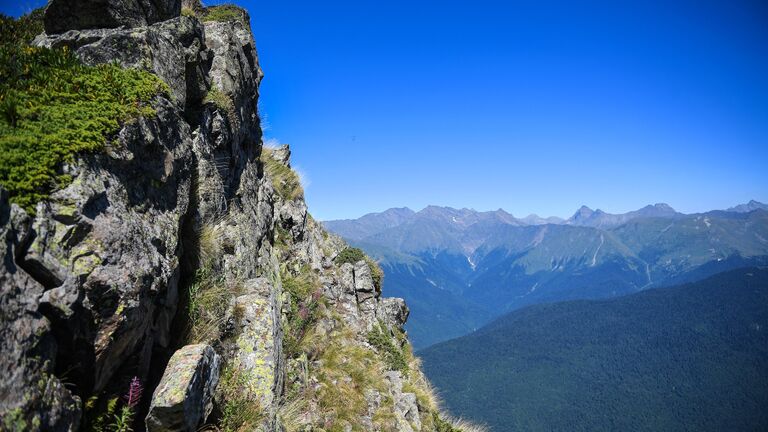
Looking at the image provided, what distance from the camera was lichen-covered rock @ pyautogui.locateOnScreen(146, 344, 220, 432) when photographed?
449 cm

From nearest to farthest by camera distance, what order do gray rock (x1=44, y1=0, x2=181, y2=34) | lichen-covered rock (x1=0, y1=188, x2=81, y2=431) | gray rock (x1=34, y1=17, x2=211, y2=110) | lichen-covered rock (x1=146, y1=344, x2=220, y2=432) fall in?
lichen-covered rock (x1=0, y1=188, x2=81, y2=431)
lichen-covered rock (x1=146, y1=344, x2=220, y2=432)
gray rock (x1=34, y1=17, x2=211, y2=110)
gray rock (x1=44, y1=0, x2=181, y2=34)

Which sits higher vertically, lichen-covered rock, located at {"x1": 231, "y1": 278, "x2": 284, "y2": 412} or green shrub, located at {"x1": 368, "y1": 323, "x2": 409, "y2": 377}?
lichen-covered rock, located at {"x1": 231, "y1": 278, "x2": 284, "y2": 412}

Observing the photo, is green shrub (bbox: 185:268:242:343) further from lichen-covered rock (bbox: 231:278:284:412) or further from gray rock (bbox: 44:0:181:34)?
gray rock (bbox: 44:0:181:34)

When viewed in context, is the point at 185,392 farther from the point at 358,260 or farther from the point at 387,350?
the point at 358,260

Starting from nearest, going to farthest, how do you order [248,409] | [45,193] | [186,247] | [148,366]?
[45,193], [148,366], [248,409], [186,247]

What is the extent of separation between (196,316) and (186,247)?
1389 mm

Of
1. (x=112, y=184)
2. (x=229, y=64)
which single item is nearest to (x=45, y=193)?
(x=112, y=184)

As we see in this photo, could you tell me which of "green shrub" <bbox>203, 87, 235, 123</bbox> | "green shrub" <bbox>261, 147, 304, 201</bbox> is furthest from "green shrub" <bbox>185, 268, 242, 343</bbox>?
"green shrub" <bbox>261, 147, 304, 201</bbox>

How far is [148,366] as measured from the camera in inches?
207

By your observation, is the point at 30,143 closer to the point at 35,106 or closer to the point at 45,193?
the point at 45,193

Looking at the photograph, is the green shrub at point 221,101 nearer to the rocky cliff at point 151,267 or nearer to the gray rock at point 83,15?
the rocky cliff at point 151,267

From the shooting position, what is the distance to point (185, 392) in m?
4.58

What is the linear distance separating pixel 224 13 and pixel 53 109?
42.1 feet

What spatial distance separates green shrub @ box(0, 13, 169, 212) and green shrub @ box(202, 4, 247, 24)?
9807mm
